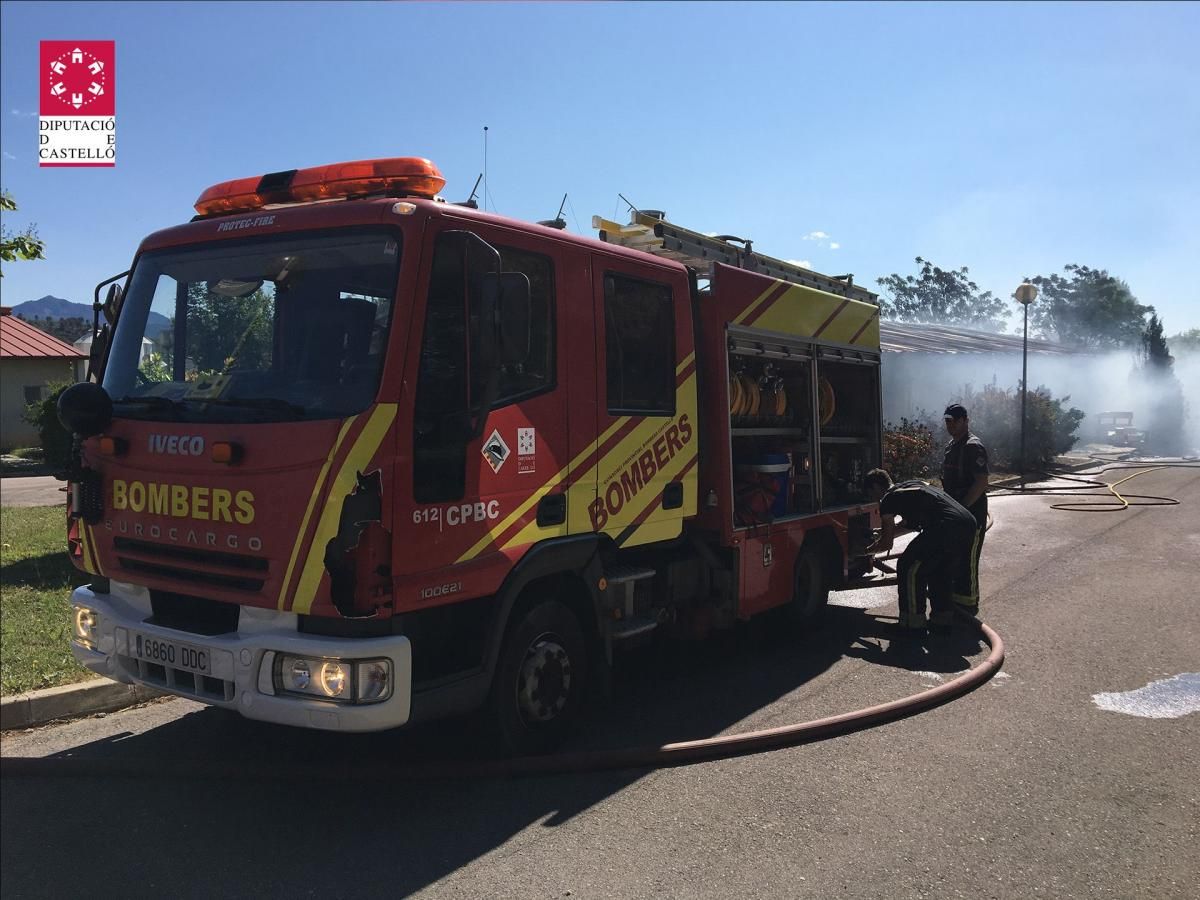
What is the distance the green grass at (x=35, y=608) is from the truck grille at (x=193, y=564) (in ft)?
2.84

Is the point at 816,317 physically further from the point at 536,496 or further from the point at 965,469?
the point at 536,496

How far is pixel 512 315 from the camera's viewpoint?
12.9ft

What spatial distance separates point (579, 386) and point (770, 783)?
2.17 meters

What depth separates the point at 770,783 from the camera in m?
4.32

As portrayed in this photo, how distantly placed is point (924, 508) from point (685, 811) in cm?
407

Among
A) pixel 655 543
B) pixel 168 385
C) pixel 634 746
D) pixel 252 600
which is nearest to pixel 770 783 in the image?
pixel 634 746

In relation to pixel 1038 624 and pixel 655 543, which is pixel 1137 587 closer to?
pixel 1038 624

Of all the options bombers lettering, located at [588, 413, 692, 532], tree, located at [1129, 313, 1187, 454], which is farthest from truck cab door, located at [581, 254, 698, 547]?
tree, located at [1129, 313, 1187, 454]

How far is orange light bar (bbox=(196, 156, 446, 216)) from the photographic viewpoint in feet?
13.6

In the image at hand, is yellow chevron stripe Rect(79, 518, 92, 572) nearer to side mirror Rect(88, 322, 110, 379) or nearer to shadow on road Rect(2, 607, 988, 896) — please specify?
side mirror Rect(88, 322, 110, 379)

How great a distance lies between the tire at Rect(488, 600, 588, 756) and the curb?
1.92 metres

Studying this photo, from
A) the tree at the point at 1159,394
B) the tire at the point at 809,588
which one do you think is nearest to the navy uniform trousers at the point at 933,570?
the tire at the point at 809,588

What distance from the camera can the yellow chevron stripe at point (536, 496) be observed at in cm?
402

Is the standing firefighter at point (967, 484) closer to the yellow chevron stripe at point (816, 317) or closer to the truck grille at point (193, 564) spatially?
the yellow chevron stripe at point (816, 317)
